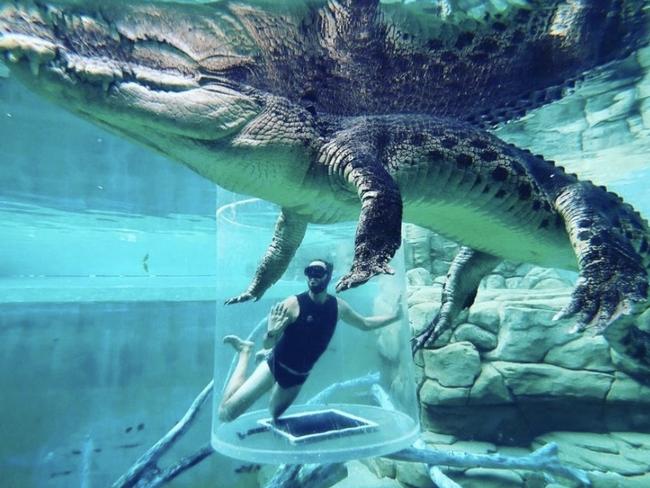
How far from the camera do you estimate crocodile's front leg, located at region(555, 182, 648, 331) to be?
7.85 feet

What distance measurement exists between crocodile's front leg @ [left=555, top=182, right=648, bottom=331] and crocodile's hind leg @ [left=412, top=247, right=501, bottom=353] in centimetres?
107

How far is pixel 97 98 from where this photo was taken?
187cm

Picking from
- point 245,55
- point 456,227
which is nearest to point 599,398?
point 456,227

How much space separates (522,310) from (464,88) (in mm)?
5844

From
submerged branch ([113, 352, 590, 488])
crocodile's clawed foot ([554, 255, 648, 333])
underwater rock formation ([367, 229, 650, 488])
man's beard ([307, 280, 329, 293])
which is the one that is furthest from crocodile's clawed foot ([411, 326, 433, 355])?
underwater rock formation ([367, 229, 650, 488])

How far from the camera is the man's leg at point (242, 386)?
4645mm

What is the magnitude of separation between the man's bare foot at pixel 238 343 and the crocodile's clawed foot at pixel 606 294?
3.43 m

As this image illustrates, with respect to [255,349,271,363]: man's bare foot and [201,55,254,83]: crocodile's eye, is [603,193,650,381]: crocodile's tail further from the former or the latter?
[255,349,271,363]: man's bare foot

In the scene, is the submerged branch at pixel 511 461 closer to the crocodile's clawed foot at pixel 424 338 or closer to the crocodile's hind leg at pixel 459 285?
the crocodile's clawed foot at pixel 424 338

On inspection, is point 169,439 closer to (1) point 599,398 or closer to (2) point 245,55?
(2) point 245,55

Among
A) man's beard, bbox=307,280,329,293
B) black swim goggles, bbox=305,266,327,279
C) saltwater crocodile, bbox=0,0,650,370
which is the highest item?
saltwater crocodile, bbox=0,0,650,370

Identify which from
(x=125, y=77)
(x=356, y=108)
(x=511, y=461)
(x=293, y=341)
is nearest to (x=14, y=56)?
(x=125, y=77)

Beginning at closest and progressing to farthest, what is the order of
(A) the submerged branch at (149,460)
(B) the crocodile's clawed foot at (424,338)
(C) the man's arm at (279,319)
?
(B) the crocodile's clawed foot at (424,338) → (C) the man's arm at (279,319) → (A) the submerged branch at (149,460)

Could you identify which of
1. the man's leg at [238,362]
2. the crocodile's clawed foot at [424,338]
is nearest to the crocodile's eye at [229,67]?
the crocodile's clawed foot at [424,338]
